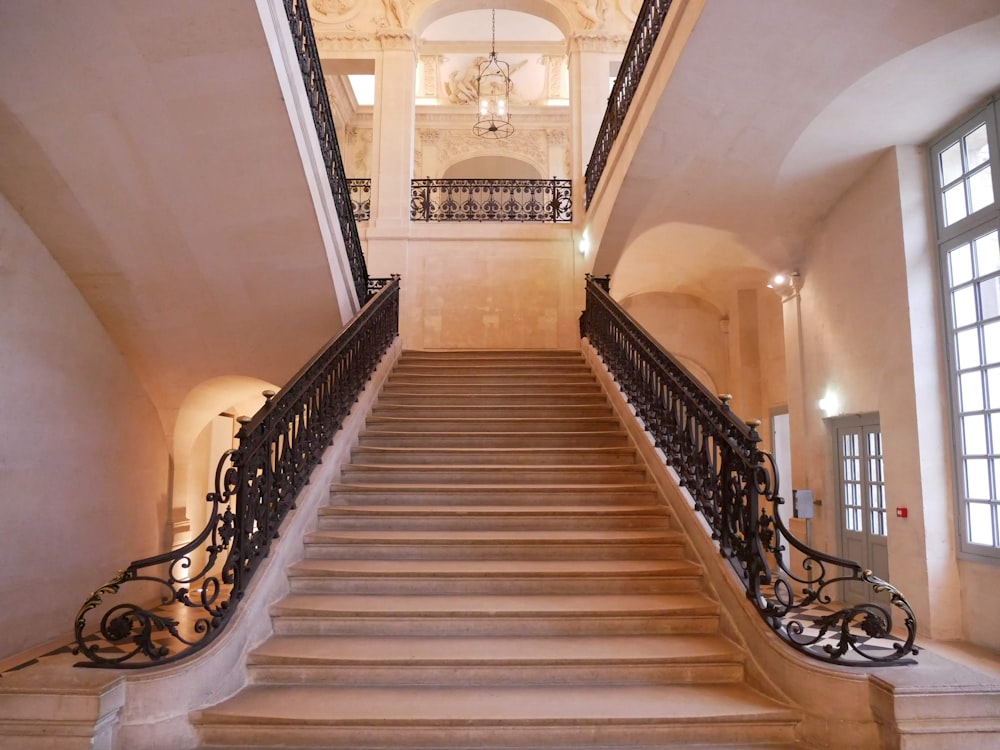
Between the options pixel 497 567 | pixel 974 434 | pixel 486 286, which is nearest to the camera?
pixel 497 567

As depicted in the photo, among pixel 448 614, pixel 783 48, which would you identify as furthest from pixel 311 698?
pixel 783 48

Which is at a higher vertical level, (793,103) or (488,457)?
(793,103)

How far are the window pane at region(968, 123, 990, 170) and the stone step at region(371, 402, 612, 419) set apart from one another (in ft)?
11.5

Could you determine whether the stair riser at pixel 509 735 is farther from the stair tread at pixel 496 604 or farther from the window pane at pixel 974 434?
the window pane at pixel 974 434

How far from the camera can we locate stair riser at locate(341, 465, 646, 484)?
15.9ft

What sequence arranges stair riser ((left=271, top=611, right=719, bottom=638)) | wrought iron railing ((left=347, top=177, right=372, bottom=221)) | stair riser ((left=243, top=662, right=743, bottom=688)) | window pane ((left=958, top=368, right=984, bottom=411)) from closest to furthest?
stair riser ((left=243, top=662, right=743, bottom=688)) < stair riser ((left=271, top=611, right=719, bottom=638)) < window pane ((left=958, top=368, right=984, bottom=411)) < wrought iron railing ((left=347, top=177, right=372, bottom=221))

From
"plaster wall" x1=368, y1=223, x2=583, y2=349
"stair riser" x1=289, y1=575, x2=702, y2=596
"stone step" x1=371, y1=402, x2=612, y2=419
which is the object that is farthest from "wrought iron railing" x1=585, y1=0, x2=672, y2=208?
"stair riser" x1=289, y1=575, x2=702, y2=596

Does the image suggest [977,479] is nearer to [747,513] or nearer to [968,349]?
[968,349]

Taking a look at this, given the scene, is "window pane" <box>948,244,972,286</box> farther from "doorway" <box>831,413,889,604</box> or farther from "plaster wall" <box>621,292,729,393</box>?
"plaster wall" <box>621,292,729,393</box>

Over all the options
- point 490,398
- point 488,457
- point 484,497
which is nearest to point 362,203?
point 490,398

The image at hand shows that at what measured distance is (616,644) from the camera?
3.20 meters

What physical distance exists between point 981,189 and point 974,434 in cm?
188

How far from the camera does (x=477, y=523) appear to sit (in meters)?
4.31

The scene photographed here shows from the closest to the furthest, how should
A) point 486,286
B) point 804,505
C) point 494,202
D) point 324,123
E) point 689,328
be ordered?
point 804,505, point 324,123, point 486,286, point 494,202, point 689,328
